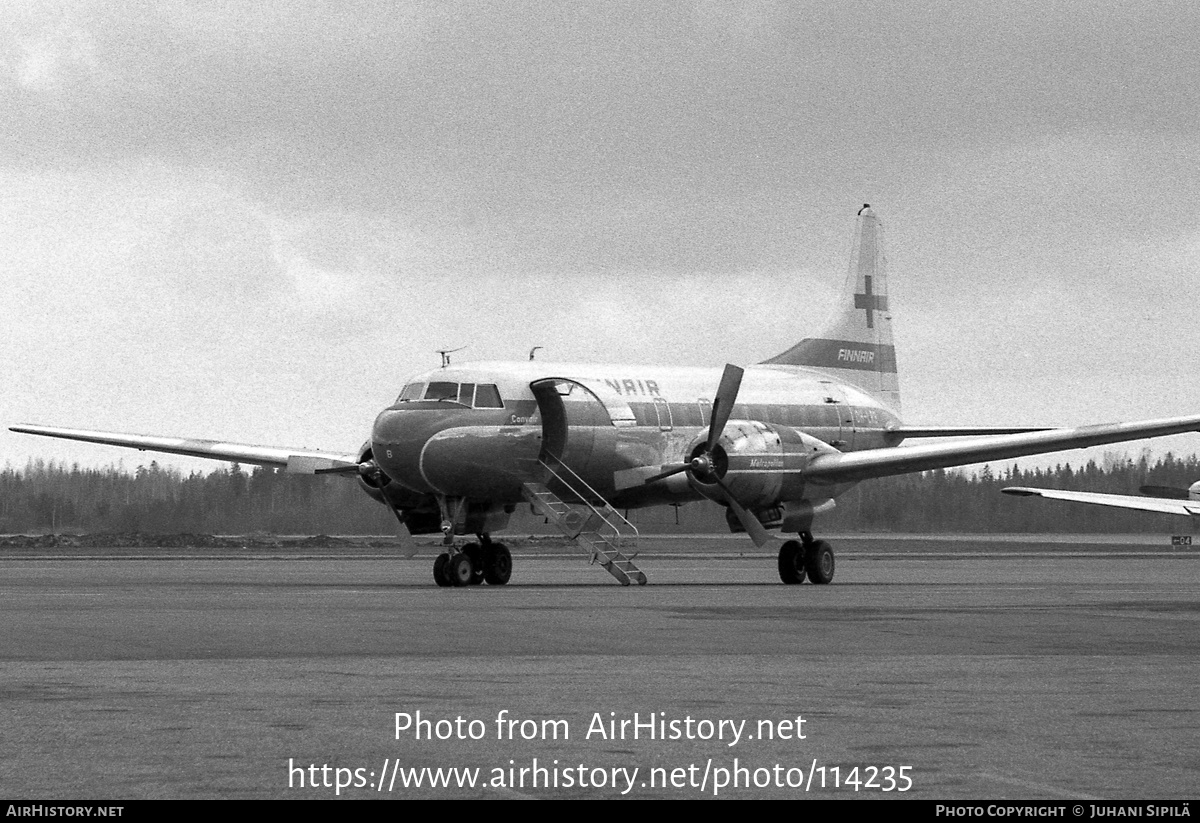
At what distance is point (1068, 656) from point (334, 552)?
165 ft

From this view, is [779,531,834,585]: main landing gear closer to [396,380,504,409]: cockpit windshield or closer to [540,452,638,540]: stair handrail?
[540,452,638,540]: stair handrail

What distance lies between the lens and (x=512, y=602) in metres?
30.2

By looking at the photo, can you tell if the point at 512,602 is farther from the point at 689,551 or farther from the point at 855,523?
the point at 855,523

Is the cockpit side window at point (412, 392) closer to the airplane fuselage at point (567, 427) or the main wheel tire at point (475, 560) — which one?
the airplane fuselage at point (567, 427)

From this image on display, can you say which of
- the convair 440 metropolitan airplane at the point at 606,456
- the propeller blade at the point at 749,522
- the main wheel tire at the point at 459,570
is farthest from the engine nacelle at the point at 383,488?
the propeller blade at the point at 749,522

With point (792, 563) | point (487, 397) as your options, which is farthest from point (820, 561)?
point (487, 397)

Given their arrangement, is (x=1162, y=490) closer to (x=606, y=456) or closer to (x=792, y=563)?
(x=792, y=563)

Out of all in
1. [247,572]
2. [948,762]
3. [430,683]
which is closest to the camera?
[948,762]

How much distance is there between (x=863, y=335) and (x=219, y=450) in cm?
1709

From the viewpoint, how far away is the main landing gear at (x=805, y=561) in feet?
134

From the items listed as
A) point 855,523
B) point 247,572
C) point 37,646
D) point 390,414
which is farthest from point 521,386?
point 855,523

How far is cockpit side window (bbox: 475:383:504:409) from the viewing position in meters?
39.6

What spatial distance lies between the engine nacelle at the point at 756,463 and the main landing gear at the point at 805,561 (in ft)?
3.76

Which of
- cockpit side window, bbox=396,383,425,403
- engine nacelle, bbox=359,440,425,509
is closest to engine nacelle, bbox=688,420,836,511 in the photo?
cockpit side window, bbox=396,383,425,403
